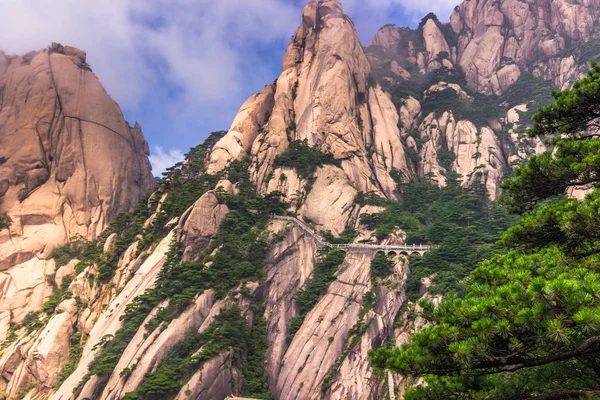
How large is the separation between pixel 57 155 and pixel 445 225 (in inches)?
2436

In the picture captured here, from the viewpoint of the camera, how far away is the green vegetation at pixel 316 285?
44.0 metres

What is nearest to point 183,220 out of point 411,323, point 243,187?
point 243,187

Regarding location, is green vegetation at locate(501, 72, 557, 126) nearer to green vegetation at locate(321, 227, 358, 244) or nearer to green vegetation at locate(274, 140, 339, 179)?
green vegetation at locate(274, 140, 339, 179)

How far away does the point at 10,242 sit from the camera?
2413 inches

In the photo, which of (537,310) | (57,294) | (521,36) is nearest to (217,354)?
(57,294)

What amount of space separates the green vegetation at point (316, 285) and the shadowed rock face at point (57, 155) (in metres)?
39.9

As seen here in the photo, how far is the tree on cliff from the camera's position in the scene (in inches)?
280

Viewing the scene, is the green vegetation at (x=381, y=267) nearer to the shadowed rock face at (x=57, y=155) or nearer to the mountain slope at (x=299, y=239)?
the mountain slope at (x=299, y=239)

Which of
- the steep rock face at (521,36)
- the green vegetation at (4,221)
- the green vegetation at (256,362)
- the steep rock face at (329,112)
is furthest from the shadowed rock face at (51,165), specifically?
the steep rock face at (521,36)

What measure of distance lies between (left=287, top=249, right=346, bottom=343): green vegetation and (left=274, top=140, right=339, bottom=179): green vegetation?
53.1ft

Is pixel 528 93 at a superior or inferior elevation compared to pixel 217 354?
superior

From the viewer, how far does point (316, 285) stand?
46.1m

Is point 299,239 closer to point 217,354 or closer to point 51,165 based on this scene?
point 217,354

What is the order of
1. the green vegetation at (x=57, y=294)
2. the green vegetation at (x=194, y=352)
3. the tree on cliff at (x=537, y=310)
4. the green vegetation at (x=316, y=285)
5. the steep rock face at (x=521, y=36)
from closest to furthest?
the tree on cliff at (x=537, y=310) < the green vegetation at (x=194, y=352) < the green vegetation at (x=316, y=285) < the green vegetation at (x=57, y=294) < the steep rock face at (x=521, y=36)
